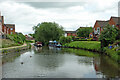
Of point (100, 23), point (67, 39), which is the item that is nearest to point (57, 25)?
point (67, 39)

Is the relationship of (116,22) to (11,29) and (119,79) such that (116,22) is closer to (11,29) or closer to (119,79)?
(119,79)

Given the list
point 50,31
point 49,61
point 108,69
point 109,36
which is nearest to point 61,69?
point 108,69

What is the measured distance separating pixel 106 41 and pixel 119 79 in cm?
2257

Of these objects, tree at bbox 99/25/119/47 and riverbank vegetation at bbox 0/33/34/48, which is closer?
tree at bbox 99/25/119/47

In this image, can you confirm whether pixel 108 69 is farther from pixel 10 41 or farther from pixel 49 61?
pixel 10 41

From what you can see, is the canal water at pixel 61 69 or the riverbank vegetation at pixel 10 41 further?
the riverbank vegetation at pixel 10 41

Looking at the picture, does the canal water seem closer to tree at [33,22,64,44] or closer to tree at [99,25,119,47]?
tree at [99,25,119,47]

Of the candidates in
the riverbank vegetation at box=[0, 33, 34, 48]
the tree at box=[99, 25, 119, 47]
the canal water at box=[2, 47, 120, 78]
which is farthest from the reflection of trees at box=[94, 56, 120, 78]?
the riverbank vegetation at box=[0, 33, 34, 48]

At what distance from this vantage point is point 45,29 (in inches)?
2997

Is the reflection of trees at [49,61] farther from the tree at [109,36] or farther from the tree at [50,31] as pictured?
the tree at [50,31]

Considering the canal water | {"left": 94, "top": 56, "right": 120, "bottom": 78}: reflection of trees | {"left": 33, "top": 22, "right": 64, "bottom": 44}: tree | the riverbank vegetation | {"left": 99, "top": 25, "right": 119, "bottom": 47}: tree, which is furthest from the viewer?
{"left": 33, "top": 22, "right": 64, "bottom": 44}: tree

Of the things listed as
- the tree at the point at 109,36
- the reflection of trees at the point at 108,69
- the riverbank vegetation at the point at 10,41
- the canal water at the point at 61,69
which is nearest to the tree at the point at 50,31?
the riverbank vegetation at the point at 10,41

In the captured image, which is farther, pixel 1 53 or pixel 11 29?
pixel 11 29

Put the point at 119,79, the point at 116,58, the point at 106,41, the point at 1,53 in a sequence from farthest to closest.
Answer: the point at 106,41 → the point at 1,53 → the point at 116,58 → the point at 119,79
